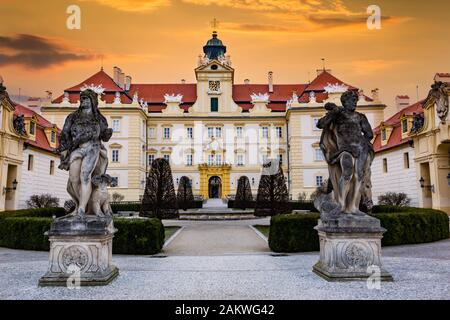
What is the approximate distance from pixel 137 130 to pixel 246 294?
39.5 m

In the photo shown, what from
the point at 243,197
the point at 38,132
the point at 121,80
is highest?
the point at 121,80

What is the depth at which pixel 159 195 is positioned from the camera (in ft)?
60.7

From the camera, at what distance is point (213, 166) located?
45.6 meters

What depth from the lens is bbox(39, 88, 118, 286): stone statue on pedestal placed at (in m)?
5.59

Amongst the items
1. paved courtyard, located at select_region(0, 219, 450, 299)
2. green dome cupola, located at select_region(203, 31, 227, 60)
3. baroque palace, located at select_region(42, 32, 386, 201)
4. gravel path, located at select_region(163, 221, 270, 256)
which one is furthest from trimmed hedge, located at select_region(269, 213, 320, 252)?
green dome cupola, located at select_region(203, 31, 227, 60)

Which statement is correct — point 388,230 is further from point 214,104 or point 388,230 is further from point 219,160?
point 214,104

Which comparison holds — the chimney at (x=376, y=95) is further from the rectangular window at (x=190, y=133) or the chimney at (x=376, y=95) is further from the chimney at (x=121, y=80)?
the chimney at (x=121, y=80)

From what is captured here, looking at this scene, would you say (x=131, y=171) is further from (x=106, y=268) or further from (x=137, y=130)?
(x=106, y=268)

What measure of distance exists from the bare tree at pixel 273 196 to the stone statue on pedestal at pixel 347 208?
45.5 feet

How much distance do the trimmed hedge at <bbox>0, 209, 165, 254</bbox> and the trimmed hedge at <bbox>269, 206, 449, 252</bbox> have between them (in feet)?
10.6

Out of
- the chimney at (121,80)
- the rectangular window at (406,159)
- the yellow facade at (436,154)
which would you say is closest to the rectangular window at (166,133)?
the chimney at (121,80)

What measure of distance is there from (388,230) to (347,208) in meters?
5.13

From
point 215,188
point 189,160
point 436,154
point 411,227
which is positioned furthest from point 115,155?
point 411,227

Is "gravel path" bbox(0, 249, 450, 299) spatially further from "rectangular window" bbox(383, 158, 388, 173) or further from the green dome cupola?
the green dome cupola
